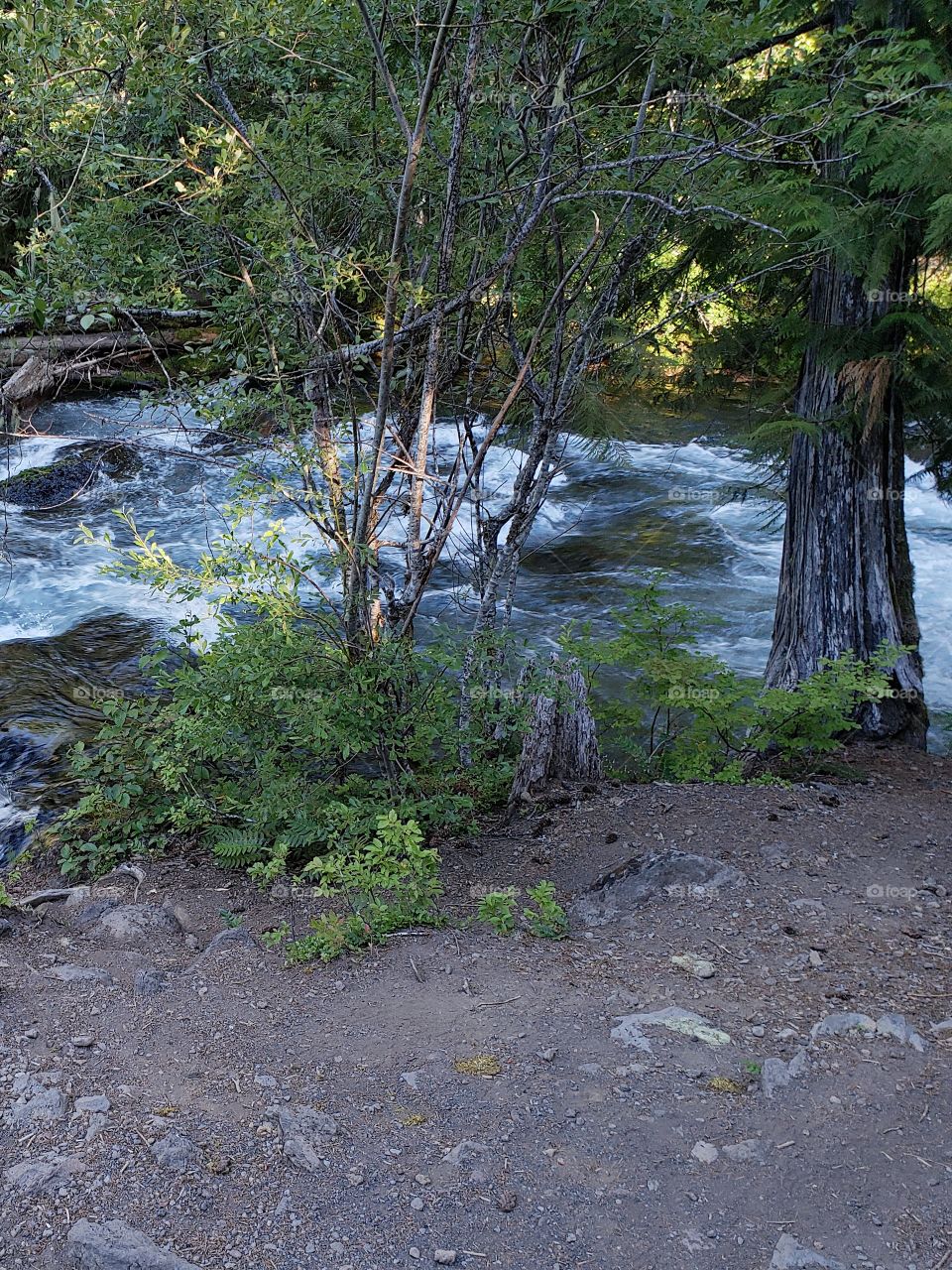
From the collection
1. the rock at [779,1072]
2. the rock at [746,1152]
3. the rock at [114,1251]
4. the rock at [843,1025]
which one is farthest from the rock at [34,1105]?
the rock at [843,1025]

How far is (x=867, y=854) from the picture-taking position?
17.1ft

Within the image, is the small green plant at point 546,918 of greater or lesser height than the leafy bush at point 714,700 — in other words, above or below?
below

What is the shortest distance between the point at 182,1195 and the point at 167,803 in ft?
10.8

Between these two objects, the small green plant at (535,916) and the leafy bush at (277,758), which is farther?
the leafy bush at (277,758)

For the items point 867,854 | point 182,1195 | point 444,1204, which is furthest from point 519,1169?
point 867,854

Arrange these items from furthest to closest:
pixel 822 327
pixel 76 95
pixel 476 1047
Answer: pixel 822 327
pixel 76 95
pixel 476 1047

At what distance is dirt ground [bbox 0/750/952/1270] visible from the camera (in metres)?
2.71

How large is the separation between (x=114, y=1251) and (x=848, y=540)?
655 cm

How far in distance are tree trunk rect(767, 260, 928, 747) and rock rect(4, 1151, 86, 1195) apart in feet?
19.2

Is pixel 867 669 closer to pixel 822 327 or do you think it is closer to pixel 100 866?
pixel 822 327

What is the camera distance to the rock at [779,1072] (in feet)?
10.8

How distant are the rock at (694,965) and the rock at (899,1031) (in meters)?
0.68

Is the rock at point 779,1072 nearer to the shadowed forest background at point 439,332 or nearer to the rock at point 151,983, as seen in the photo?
the shadowed forest background at point 439,332

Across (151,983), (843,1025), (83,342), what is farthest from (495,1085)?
(83,342)
